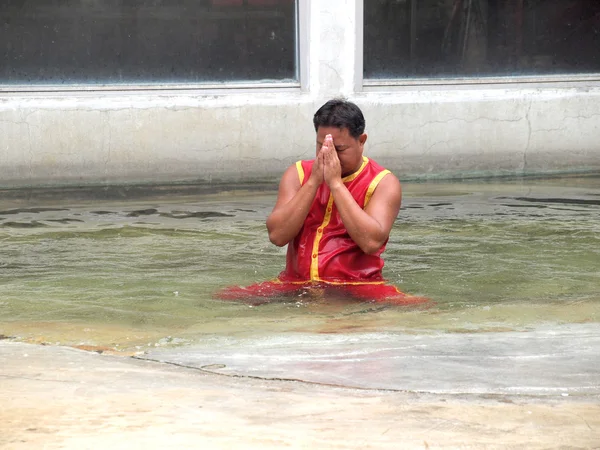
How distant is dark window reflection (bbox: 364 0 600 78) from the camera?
1221 cm

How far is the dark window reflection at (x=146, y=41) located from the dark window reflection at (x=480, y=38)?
3.44 ft

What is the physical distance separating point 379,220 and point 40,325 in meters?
1.86

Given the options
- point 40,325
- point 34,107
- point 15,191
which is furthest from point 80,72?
point 40,325

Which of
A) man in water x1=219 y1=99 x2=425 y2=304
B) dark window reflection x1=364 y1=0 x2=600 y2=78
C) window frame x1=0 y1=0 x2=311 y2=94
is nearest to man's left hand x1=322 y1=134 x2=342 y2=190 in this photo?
man in water x1=219 y1=99 x2=425 y2=304

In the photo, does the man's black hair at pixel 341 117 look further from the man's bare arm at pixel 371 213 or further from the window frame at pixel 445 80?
the window frame at pixel 445 80

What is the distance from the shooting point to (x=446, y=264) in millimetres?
7586

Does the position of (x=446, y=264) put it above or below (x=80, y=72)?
below

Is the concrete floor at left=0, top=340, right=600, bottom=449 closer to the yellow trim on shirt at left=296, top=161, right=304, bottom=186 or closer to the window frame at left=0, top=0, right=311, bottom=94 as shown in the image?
the yellow trim on shirt at left=296, top=161, right=304, bottom=186

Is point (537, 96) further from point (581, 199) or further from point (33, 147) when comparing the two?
point (33, 147)

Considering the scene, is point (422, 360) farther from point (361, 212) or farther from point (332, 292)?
point (332, 292)

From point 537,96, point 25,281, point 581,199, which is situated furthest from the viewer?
point 537,96

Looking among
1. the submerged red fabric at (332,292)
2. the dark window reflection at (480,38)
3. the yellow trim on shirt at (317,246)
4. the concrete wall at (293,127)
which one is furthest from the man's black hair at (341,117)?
the dark window reflection at (480,38)

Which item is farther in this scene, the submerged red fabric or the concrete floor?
the submerged red fabric

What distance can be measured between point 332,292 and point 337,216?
42 centimetres
